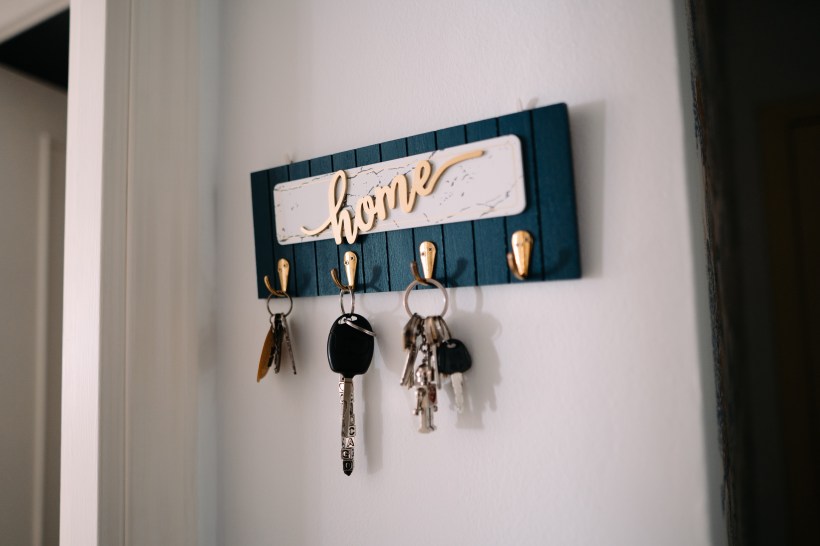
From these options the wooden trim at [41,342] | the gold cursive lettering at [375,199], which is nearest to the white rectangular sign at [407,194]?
the gold cursive lettering at [375,199]

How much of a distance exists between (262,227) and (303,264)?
118 mm

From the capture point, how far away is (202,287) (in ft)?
2.71

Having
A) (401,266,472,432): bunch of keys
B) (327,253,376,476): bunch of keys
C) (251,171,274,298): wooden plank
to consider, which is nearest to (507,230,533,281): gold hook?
(401,266,472,432): bunch of keys

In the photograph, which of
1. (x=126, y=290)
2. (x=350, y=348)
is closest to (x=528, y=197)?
(x=350, y=348)

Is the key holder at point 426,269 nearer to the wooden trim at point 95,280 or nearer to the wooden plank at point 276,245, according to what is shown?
the wooden plank at point 276,245

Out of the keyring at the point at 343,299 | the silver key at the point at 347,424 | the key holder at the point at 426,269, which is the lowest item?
the silver key at the point at 347,424

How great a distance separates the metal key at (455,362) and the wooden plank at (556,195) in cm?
15

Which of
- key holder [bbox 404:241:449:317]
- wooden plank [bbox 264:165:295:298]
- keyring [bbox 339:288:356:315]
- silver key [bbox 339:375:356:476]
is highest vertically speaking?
wooden plank [bbox 264:165:295:298]

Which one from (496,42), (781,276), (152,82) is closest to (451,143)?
(496,42)

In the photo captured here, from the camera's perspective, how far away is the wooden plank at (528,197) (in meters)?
0.53

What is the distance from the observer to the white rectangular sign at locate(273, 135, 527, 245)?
55 cm

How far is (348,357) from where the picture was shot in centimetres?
64

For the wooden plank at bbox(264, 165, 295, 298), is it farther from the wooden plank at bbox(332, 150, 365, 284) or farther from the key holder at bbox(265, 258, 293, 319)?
the wooden plank at bbox(332, 150, 365, 284)

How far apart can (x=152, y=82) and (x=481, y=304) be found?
0.67 meters
